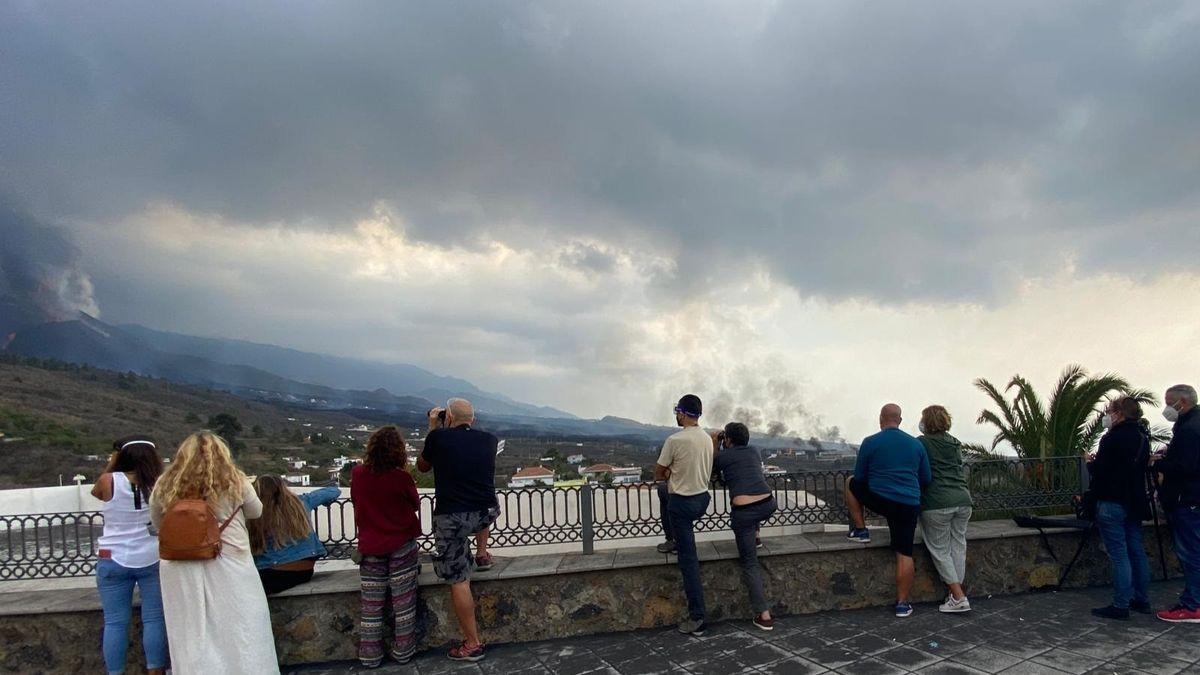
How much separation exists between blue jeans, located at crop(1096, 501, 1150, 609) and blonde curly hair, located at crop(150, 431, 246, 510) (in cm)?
678

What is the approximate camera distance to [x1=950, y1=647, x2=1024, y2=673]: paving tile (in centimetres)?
392

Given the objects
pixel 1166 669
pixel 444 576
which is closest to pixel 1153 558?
pixel 1166 669

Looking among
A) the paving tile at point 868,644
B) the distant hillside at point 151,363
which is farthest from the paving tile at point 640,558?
the distant hillside at point 151,363

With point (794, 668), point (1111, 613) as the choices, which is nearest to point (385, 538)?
point (794, 668)

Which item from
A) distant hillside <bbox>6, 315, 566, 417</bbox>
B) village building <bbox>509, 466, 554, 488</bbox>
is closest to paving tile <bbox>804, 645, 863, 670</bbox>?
village building <bbox>509, 466, 554, 488</bbox>

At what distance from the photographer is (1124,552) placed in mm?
4879

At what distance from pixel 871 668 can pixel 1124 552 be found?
2698 millimetres

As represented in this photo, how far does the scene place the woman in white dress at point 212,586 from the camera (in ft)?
11.8

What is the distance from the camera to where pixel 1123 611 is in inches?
188

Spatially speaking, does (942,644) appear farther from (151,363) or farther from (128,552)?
(151,363)

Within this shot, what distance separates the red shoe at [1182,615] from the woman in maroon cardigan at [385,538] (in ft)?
19.7

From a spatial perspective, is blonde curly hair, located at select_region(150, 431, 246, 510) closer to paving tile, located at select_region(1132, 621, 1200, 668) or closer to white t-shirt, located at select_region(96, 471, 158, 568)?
white t-shirt, located at select_region(96, 471, 158, 568)

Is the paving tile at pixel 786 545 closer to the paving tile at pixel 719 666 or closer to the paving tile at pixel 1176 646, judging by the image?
the paving tile at pixel 719 666

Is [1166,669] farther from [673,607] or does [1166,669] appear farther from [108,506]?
[108,506]
